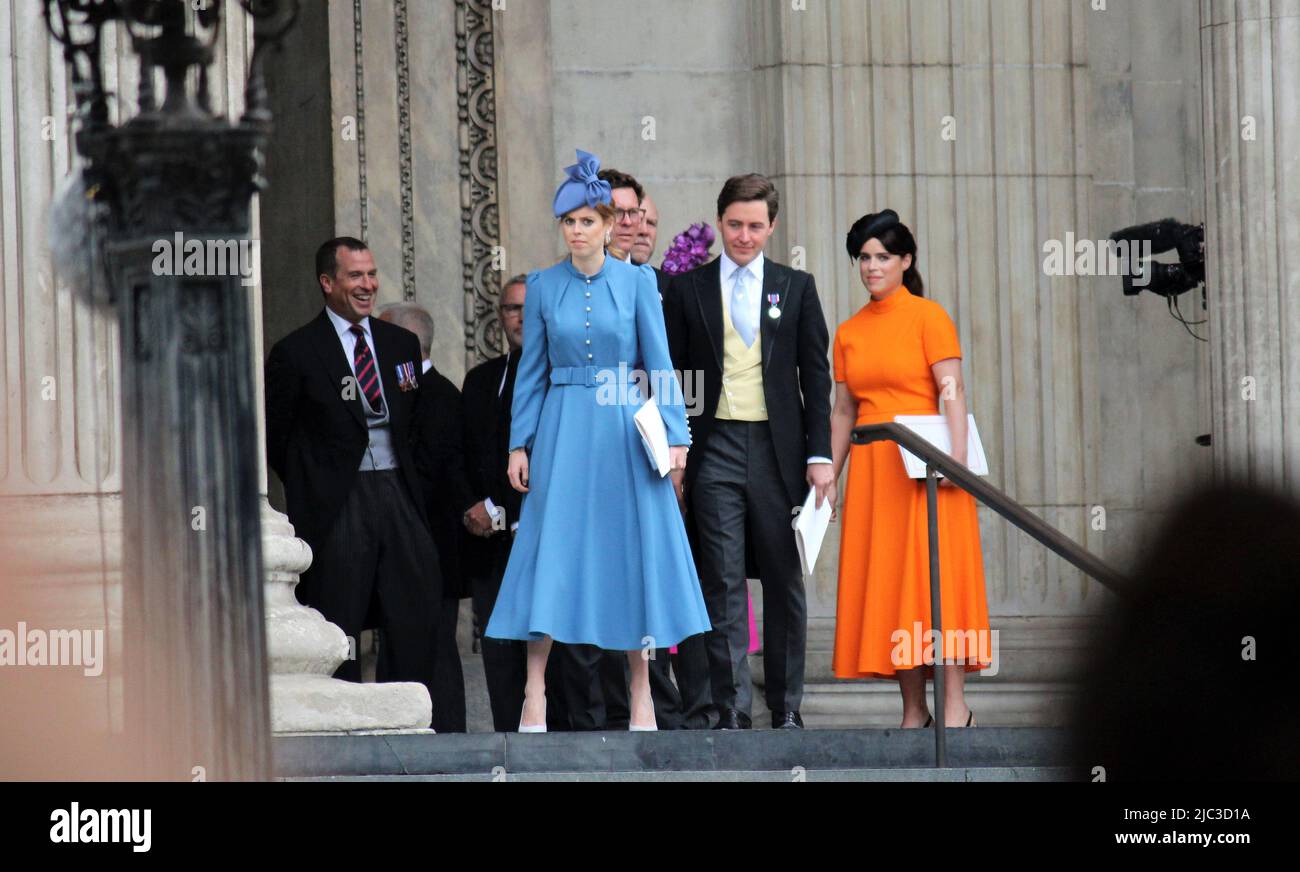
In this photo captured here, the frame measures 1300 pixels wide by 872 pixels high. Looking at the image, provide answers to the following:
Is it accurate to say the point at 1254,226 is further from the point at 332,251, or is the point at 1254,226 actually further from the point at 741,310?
the point at 332,251

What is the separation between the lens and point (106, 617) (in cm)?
666

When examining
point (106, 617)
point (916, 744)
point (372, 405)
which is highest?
point (372, 405)

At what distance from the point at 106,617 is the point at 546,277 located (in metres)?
2.42

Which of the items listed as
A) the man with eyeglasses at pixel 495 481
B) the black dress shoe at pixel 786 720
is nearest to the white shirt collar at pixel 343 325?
the man with eyeglasses at pixel 495 481

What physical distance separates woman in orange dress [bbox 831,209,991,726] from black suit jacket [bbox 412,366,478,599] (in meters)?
1.64

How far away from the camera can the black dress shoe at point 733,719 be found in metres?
8.26

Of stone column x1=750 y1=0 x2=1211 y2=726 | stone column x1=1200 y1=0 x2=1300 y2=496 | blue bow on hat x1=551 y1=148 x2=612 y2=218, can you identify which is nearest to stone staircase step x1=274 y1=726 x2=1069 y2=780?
blue bow on hat x1=551 y1=148 x2=612 y2=218

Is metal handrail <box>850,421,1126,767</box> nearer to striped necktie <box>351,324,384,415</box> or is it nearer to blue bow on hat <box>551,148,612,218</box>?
blue bow on hat <box>551,148,612,218</box>

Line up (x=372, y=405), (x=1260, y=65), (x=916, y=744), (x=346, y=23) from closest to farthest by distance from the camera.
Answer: (x=916, y=744)
(x=372, y=405)
(x=1260, y=65)
(x=346, y=23)

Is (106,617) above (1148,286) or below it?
below

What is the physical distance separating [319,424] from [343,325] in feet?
1.46

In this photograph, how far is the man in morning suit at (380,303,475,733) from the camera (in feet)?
31.9
